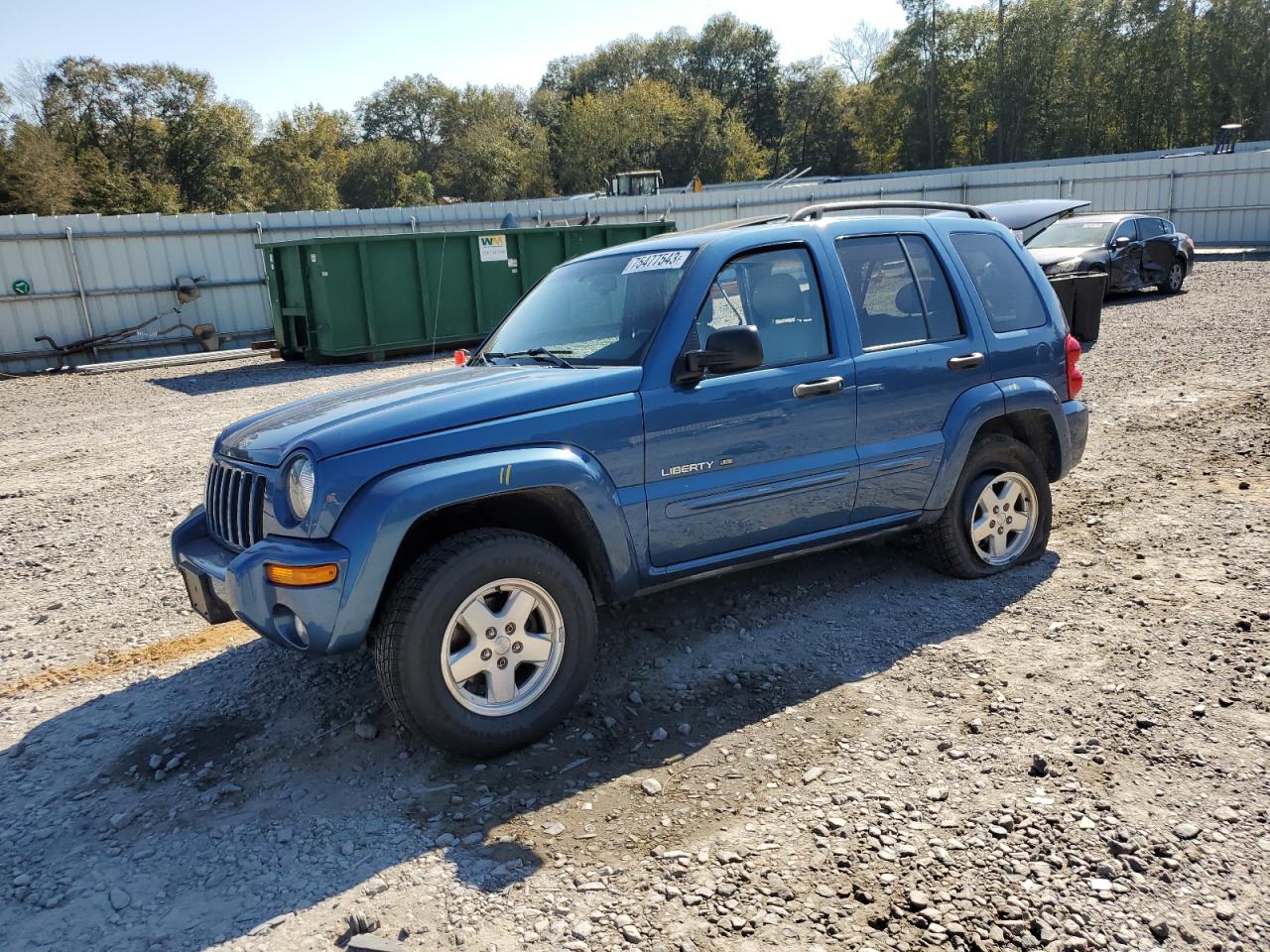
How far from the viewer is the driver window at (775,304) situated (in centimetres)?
→ 424

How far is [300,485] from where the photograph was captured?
11.3 feet

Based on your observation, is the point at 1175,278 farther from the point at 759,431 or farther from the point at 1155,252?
the point at 759,431

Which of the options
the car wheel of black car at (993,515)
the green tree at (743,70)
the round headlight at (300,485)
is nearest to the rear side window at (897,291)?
the car wheel of black car at (993,515)

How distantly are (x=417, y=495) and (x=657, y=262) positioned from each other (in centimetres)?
173

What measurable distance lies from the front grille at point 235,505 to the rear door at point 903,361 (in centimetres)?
265

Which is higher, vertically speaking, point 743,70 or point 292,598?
point 743,70

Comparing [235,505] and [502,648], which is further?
[235,505]

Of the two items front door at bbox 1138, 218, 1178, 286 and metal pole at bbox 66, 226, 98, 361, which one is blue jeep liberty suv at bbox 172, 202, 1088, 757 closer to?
front door at bbox 1138, 218, 1178, 286

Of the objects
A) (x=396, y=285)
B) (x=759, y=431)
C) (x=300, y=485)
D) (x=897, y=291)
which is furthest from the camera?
(x=396, y=285)

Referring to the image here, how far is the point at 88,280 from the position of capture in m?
18.0

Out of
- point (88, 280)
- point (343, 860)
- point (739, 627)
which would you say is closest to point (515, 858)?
point (343, 860)

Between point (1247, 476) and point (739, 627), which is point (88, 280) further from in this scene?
point (1247, 476)

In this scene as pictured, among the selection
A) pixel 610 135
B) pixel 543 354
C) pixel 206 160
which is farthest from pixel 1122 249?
pixel 610 135

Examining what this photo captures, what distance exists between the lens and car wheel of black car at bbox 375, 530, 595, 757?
11.1 ft
